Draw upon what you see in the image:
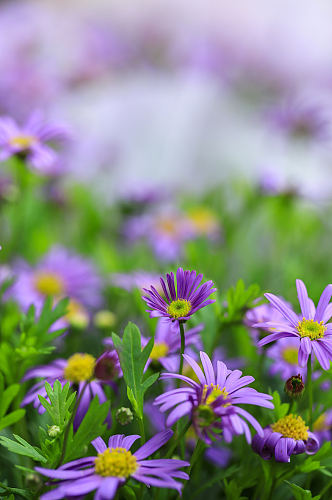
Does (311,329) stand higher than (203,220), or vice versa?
(203,220)

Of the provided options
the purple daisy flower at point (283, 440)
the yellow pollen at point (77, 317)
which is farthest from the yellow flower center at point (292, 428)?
the yellow pollen at point (77, 317)

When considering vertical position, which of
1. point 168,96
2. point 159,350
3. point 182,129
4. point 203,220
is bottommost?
point 159,350

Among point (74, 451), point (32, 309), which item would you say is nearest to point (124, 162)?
point (32, 309)

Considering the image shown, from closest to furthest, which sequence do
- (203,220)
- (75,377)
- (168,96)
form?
(75,377) < (203,220) < (168,96)

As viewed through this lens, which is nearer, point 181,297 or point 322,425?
point 181,297

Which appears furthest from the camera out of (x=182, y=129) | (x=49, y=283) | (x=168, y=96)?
(x=168, y=96)

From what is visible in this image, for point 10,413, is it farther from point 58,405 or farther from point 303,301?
point 303,301

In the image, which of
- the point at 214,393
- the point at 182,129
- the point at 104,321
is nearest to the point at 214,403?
the point at 214,393
